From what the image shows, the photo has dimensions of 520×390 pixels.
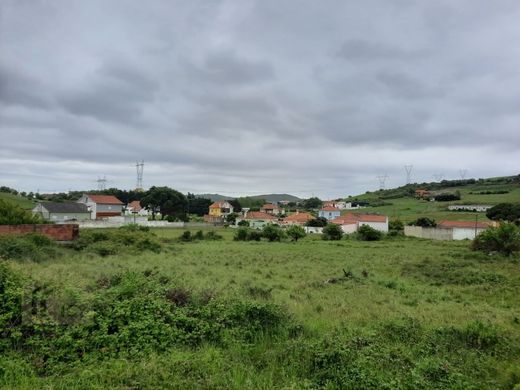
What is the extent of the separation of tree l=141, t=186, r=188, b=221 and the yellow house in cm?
2871

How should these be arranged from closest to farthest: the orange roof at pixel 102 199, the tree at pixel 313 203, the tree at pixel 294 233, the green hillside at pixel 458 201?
the tree at pixel 294 233, the green hillside at pixel 458 201, the orange roof at pixel 102 199, the tree at pixel 313 203

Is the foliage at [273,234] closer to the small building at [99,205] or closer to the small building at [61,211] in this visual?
the small building at [61,211]

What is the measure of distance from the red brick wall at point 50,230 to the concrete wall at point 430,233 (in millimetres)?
44264

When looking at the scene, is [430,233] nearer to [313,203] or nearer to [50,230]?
[50,230]

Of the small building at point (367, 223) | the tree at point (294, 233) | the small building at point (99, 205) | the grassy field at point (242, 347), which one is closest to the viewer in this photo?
the grassy field at point (242, 347)

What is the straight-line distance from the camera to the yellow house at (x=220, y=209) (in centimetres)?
11092

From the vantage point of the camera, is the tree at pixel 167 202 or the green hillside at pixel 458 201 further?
the tree at pixel 167 202

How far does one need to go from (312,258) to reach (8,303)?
22.4 metres

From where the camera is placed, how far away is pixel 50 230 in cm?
2683

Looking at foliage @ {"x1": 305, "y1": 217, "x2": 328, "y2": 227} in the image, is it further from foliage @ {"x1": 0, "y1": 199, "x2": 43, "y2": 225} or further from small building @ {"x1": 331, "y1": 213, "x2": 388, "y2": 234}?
foliage @ {"x1": 0, "y1": 199, "x2": 43, "y2": 225}

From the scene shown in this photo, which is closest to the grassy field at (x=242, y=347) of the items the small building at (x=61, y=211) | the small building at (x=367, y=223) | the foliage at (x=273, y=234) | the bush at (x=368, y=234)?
the foliage at (x=273, y=234)

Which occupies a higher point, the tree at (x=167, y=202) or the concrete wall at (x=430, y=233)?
the tree at (x=167, y=202)

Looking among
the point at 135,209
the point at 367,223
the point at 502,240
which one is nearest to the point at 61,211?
the point at 135,209

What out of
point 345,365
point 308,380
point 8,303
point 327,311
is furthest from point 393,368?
point 8,303
